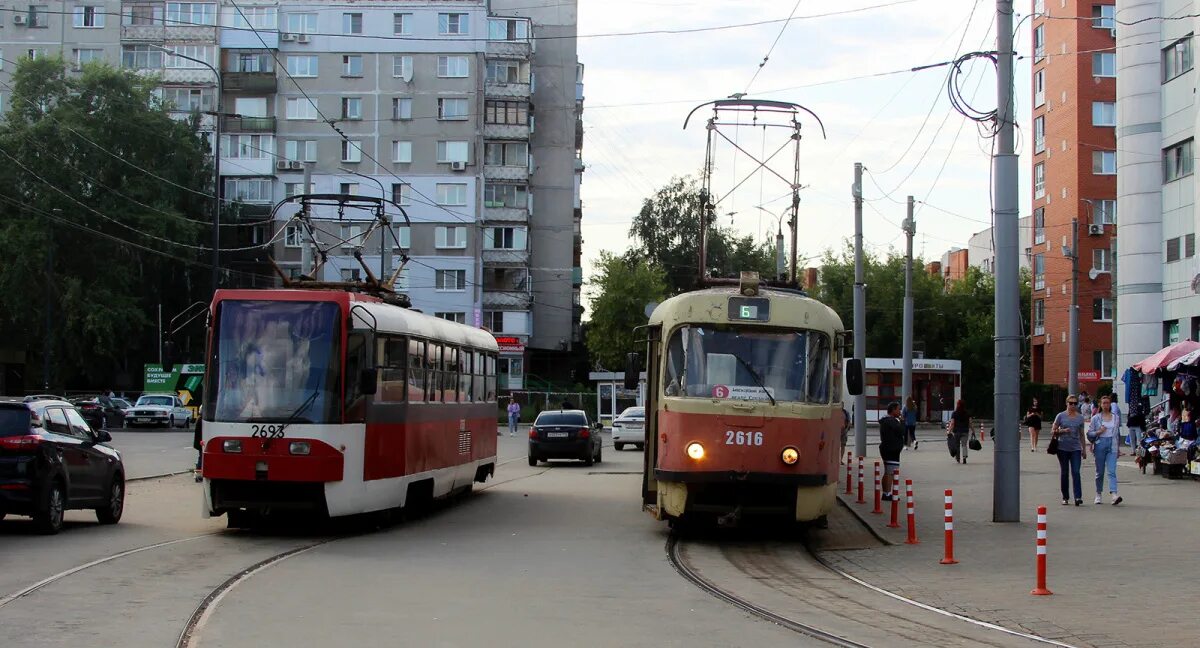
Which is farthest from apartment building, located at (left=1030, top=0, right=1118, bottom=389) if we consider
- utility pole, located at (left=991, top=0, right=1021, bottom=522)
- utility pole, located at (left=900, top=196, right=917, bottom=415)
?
utility pole, located at (left=991, top=0, right=1021, bottom=522)

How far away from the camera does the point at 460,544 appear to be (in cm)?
1606

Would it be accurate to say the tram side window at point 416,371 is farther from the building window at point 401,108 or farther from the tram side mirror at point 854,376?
the building window at point 401,108

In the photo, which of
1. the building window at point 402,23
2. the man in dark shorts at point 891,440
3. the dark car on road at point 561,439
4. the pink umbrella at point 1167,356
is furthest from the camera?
the building window at point 402,23

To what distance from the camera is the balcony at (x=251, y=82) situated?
248 ft

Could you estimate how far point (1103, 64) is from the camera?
65938mm

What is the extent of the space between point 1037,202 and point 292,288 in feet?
205

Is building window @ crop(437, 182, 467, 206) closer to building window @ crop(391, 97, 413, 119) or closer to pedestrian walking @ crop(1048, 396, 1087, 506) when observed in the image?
building window @ crop(391, 97, 413, 119)

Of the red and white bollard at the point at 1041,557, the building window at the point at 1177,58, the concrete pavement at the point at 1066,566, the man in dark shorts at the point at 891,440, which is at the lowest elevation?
the concrete pavement at the point at 1066,566

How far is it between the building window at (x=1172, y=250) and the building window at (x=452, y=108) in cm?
4393

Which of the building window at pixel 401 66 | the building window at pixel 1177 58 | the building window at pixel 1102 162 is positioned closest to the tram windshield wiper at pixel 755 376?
the building window at pixel 1177 58

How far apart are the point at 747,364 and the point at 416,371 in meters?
5.03

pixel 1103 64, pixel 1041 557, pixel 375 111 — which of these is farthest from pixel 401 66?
pixel 1041 557

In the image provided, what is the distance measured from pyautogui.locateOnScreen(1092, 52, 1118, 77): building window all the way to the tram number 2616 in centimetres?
5616

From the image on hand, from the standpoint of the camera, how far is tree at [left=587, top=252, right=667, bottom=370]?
85688mm
